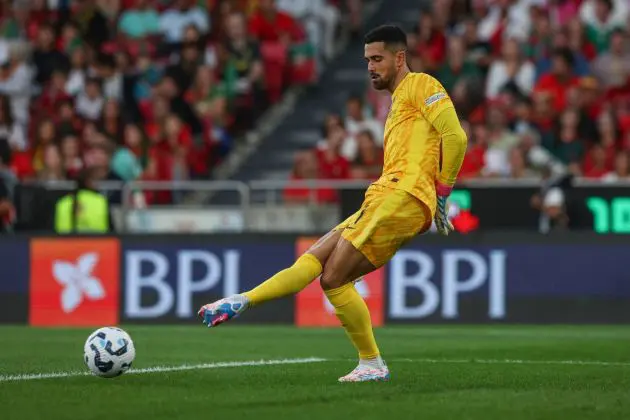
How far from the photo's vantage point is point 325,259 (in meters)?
10.3

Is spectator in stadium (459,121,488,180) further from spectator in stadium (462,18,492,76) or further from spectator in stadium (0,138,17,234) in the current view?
spectator in stadium (0,138,17,234)

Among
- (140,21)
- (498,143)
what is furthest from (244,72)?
(498,143)

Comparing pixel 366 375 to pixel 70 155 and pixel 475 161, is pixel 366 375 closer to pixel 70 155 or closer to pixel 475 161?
pixel 475 161

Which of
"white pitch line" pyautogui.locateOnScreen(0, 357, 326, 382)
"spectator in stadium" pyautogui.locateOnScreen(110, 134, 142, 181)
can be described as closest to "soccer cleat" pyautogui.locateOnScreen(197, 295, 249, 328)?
Answer: "white pitch line" pyautogui.locateOnScreen(0, 357, 326, 382)

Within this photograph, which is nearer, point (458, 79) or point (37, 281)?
point (37, 281)

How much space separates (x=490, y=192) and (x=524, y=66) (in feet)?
12.1

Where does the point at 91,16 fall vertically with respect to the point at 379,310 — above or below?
above

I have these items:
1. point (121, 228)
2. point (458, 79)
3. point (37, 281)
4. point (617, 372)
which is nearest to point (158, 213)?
point (121, 228)

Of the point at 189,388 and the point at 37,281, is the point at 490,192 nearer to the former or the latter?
the point at 37,281

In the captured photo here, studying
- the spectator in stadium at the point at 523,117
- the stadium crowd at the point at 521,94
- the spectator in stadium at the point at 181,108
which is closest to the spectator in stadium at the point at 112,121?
the spectator in stadium at the point at 181,108

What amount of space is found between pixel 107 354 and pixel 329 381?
4.98 ft

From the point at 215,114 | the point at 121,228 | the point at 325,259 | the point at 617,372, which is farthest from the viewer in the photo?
the point at 215,114

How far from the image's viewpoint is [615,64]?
21016 millimetres

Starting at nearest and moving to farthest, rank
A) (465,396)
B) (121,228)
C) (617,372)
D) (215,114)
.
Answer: (465,396)
(617,372)
(121,228)
(215,114)
